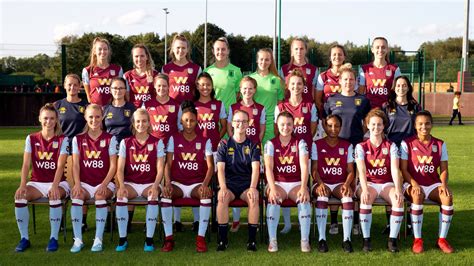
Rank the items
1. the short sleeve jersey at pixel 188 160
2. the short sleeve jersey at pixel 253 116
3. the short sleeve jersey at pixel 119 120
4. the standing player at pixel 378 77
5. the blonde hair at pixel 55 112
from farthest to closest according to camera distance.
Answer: the standing player at pixel 378 77
the short sleeve jersey at pixel 253 116
the short sleeve jersey at pixel 119 120
the short sleeve jersey at pixel 188 160
the blonde hair at pixel 55 112

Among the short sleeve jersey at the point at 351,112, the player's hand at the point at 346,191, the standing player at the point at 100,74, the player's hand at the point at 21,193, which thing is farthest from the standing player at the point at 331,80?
the player's hand at the point at 21,193

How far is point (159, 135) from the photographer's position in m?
6.23

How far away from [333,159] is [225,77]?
1.81 m

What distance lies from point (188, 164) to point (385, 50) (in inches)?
105

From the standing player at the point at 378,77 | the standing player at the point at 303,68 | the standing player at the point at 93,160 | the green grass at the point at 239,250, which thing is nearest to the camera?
the green grass at the point at 239,250

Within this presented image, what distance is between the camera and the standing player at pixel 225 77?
675 centimetres

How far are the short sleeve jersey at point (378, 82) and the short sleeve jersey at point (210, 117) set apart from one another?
1749 mm

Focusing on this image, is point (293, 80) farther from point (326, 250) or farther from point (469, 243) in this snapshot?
point (469, 243)

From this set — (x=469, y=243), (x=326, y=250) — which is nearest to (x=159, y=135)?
(x=326, y=250)

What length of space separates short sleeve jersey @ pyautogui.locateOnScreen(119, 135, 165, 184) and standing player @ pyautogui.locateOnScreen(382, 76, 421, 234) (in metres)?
2.57

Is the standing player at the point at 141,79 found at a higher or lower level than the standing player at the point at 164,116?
higher

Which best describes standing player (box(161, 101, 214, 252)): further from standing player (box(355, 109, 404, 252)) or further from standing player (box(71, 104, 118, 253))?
standing player (box(355, 109, 404, 252))

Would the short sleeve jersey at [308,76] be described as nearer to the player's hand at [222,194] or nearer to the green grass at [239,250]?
the green grass at [239,250]

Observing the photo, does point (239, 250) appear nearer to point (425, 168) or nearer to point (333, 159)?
point (333, 159)
